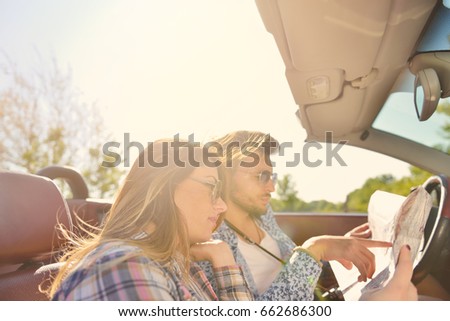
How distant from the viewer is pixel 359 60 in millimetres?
1367

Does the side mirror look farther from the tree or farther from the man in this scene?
the tree

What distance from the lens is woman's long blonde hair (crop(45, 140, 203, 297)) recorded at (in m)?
0.76

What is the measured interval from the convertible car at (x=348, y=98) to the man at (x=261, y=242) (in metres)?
0.21

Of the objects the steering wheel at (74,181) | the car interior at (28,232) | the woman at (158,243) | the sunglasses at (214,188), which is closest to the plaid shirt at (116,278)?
the woman at (158,243)

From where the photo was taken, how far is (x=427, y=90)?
1.17m

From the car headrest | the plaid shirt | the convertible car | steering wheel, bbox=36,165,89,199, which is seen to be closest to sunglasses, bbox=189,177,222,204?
the plaid shirt

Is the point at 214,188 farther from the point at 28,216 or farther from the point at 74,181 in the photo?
the point at 74,181

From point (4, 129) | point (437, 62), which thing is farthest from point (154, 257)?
point (4, 129)

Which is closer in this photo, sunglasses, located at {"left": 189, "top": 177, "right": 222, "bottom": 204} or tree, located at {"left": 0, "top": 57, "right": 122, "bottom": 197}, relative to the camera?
sunglasses, located at {"left": 189, "top": 177, "right": 222, "bottom": 204}

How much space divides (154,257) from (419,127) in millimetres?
1373

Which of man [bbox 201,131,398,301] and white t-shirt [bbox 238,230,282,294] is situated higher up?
man [bbox 201,131,398,301]

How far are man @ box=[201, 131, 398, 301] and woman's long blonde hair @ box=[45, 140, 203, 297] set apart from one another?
386mm

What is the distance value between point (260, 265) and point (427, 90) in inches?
28.1
